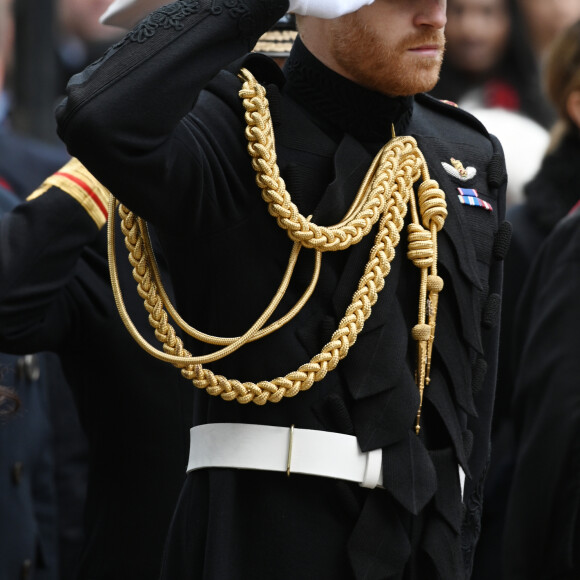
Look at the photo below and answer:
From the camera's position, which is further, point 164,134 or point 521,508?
point 521,508

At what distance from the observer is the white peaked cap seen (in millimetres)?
3586

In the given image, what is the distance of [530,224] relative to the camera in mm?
5309

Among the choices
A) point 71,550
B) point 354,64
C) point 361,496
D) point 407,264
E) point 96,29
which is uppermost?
point 96,29

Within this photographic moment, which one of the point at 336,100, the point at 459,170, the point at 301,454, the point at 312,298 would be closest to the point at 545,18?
the point at 459,170

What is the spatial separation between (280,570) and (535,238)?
2593mm

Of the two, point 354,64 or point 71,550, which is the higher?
point 354,64

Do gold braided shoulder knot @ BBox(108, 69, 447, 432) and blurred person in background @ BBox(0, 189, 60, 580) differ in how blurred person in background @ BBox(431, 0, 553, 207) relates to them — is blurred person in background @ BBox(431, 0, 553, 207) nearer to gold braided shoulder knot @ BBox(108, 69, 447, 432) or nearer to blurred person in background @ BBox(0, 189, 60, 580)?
blurred person in background @ BBox(0, 189, 60, 580)

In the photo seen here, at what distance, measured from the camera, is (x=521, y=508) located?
444 cm

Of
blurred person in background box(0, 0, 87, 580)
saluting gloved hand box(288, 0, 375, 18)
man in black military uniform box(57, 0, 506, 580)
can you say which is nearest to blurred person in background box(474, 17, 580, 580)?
blurred person in background box(0, 0, 87, 580)

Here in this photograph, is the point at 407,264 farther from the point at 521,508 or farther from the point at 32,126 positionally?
the point at 32,126

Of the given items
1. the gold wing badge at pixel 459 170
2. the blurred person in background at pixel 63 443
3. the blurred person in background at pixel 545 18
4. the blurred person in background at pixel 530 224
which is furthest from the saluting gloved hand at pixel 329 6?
the blurred person in background at pixel 545 18

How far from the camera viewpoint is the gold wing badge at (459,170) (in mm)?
3258

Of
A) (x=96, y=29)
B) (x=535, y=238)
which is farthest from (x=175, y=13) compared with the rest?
(x=96, y=29)

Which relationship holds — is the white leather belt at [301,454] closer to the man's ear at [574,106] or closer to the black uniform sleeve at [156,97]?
the black uniform sleeve at [156,97]
